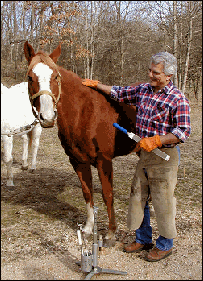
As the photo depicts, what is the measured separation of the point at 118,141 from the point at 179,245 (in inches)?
53.0

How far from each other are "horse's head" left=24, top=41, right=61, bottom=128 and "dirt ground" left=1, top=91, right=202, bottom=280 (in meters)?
0.84

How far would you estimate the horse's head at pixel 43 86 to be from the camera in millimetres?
2307

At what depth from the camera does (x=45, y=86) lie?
2365 mm

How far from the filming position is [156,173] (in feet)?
7.74

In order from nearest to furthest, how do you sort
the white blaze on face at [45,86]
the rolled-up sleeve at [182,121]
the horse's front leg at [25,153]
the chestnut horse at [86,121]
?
the rolled-up sleeve at [182,121]
the white blaze on face at [45,86]
the chestnut horse at [86,121]
the horse's front leg at [25,153]

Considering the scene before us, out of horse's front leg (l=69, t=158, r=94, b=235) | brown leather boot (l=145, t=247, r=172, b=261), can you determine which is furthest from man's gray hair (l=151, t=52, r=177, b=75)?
brown leather boot (l=145, t=247, r=172, b=261)

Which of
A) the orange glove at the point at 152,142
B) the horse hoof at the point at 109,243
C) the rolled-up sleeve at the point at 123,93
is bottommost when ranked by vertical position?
the horse hoof at the point at 109,243

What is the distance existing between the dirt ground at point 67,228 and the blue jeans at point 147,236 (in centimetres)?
15

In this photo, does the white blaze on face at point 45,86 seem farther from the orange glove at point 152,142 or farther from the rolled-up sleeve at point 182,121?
the rolled-up sleeve at point 182,121

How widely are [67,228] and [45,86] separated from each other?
1833 mm

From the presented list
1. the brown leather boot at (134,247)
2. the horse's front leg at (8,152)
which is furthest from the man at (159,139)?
the horse's front leg at (8,152)

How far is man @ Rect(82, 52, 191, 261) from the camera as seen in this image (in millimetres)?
2188

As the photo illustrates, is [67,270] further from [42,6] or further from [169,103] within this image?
[42,6]

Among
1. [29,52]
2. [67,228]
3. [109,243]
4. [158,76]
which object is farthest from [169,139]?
[67,228]
